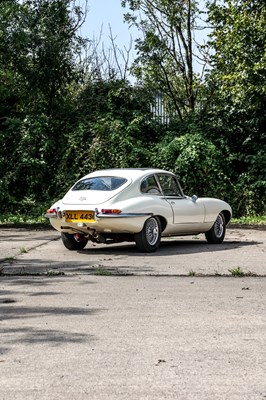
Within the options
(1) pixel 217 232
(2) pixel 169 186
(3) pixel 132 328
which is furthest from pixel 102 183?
(3) pixel 132 328

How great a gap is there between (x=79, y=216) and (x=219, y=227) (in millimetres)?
3516

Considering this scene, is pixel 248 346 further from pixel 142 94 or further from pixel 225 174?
pixel 142 94

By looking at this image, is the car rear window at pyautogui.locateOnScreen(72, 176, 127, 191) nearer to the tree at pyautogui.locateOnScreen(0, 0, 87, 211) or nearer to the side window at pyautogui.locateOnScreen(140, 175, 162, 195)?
the side window at pyautogui.locateOnScreen(140, 175, 162, 195)

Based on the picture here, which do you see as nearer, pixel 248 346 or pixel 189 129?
pixel 248 346

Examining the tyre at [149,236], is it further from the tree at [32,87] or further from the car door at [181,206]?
the tree at [32,87]

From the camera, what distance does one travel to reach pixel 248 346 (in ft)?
18.9

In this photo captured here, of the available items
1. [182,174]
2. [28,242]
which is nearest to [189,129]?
[182,174]

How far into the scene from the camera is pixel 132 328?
650 centimetres

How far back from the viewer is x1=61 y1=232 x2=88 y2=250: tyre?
13.6 metres

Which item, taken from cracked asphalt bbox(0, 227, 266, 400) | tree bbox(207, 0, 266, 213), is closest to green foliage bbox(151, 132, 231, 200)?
tree bbox(207, 0, 266, 213)

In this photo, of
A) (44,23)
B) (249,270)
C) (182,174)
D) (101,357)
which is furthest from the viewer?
(44,23)

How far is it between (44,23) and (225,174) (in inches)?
327

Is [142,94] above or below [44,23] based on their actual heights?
below

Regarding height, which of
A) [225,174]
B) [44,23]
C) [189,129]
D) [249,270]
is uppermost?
[44,23]
